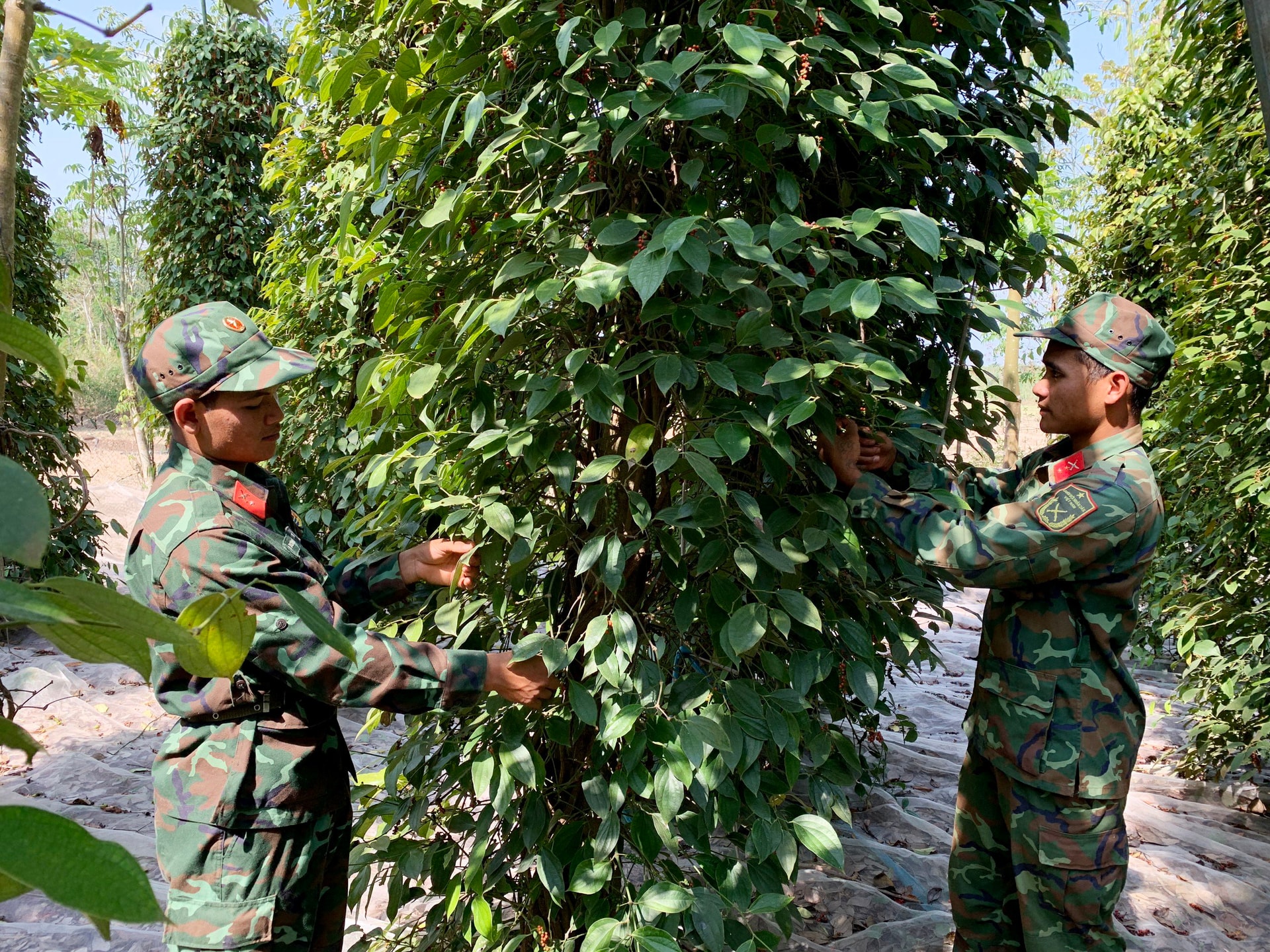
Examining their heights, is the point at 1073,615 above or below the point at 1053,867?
above

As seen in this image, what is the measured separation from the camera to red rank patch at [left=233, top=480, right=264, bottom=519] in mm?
1816

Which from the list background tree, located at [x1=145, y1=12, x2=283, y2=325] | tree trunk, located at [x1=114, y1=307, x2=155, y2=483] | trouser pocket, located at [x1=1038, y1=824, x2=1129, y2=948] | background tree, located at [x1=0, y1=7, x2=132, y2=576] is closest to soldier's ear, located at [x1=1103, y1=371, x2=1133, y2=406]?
trouser pocket, located at [x1=1038, y1=824, x2=1129, y2=948]

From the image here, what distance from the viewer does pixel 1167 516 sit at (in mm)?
4539

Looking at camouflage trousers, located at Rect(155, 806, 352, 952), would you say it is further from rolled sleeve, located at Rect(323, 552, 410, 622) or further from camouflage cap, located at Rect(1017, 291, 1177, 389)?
camouflage cap, located at Rect(1017, 291, 1177, 389)

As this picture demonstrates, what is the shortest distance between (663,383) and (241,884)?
1.17 metres

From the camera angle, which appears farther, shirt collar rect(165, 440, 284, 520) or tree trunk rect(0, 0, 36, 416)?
shirt collar rect(165, 440, 284, 520)

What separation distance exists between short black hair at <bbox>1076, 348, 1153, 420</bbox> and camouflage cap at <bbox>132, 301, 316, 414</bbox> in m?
1.61

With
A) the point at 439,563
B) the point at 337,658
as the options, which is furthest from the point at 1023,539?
the point at 337,658

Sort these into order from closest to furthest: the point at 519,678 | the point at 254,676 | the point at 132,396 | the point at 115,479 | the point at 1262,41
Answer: the point at 1262,41 → the point at 519,678 → the point at 254,676 → the point at 132,396 → the point at 115,479

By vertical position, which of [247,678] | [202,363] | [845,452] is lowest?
[247,678]

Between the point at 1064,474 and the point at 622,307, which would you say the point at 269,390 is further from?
the point at 1064,474

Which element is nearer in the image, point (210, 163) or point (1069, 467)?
point (1069, 467)

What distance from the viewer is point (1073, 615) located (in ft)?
6.64

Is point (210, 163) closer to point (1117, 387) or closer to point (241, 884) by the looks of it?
point (241, 884)
